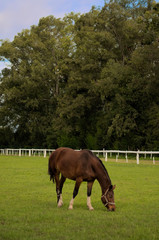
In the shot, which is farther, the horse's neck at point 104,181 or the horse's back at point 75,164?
the horse's back at point 75,164

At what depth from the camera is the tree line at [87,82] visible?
40.1 m

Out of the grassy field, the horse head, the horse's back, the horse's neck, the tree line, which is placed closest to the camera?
the grassy field

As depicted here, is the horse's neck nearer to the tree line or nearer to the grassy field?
the grassy field

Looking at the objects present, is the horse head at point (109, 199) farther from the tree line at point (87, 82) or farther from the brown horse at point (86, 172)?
the tree line at point (87, 82)

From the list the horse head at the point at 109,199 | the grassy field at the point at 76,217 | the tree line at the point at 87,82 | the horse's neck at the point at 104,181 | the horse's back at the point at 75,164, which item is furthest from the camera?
the tree line at the point at 87,82

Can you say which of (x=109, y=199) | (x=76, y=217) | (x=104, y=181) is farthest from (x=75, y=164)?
(x=76, y=217)

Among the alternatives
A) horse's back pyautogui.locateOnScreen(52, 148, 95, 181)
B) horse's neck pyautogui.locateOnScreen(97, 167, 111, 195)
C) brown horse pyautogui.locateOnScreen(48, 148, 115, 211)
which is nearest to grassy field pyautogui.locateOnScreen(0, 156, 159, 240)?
brown horse pyautogui.locateOnScreen(48, 148, 115, 211)

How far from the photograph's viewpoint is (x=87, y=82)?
48.0 metres

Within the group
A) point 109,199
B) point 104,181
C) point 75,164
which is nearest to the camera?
point 109,199

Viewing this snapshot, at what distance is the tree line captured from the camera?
132 ft

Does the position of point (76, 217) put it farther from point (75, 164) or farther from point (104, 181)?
point (75, 164)

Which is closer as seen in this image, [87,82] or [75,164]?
[75,164]

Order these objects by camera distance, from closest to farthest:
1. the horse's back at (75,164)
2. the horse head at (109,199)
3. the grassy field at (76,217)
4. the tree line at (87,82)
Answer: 1. the grassy field at (76,217)
2. the horse head at (109,199)
3. the horse's back at (75,164)
4. the tree line at (87,82)

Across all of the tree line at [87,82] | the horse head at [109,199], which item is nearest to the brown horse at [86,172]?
the horse head at [109,199]
